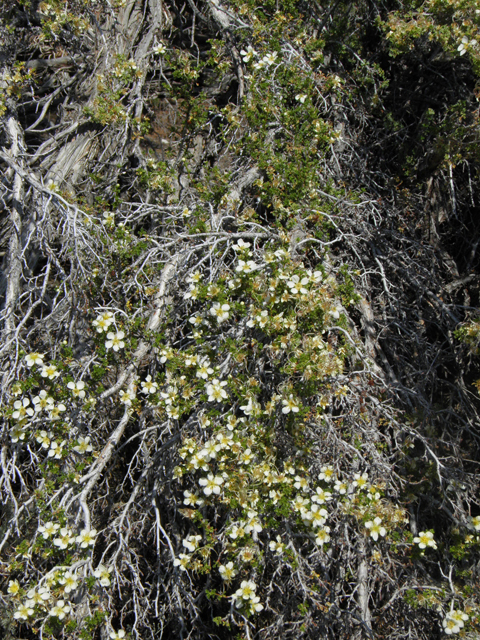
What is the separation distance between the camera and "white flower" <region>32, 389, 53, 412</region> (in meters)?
2.30

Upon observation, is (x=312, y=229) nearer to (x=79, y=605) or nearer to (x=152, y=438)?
(x=152, y=438)

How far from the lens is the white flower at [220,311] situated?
2.31 metres

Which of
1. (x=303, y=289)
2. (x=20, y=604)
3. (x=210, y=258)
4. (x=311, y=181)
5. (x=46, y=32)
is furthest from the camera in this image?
(x=46, y=32)

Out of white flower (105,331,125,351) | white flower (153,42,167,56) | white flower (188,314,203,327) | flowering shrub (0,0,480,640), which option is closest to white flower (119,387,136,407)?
flowering shrub (0,0,480,640)

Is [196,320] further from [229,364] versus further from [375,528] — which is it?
[375,528]

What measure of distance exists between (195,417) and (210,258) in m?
0.84

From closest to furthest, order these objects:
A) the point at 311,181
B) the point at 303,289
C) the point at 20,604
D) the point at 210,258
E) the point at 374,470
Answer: the point at 20,604 → the point at 303,289 → the point at 374,470 → the point at 210,258 → the point at 311,181

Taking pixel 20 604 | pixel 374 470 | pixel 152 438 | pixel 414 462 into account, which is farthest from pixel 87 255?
pixel 414 462

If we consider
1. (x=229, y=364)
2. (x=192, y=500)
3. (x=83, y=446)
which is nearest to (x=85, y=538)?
(x=83, y=446)

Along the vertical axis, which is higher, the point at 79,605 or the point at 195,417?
the point at 195,417

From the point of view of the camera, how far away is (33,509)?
8.36 ft

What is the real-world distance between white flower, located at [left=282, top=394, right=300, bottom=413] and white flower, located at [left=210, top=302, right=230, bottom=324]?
0.47 metres

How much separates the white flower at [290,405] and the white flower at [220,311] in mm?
468

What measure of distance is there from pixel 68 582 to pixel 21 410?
2.54 feet
